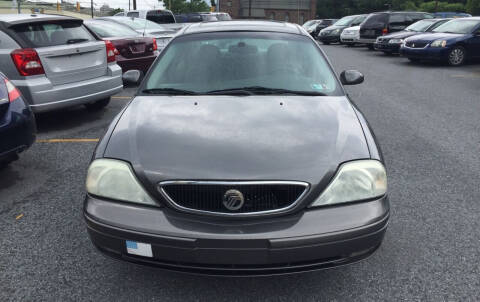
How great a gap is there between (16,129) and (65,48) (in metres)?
2.30

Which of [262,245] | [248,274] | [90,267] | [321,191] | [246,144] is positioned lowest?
[90,267]

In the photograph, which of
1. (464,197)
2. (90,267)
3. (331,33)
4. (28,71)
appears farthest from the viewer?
(331,33)

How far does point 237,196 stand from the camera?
2.07 metres

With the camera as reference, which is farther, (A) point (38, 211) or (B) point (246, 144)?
(A) point (38, 211)

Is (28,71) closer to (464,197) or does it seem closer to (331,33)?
(464,197)

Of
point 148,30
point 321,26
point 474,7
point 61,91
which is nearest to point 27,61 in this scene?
point 61,91

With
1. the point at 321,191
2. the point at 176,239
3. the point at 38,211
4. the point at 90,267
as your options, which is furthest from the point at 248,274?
the point at 38,211

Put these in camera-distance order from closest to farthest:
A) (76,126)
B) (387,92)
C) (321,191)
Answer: (321,191)
(76,126)
(387,92)

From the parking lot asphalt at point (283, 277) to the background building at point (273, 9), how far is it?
90291 mm

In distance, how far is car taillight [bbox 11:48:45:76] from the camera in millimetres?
5211

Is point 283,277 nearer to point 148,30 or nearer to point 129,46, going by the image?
point 129,46

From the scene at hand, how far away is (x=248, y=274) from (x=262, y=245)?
0.19 m

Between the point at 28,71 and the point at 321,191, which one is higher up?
the point at 28,71

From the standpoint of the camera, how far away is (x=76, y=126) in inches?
240
